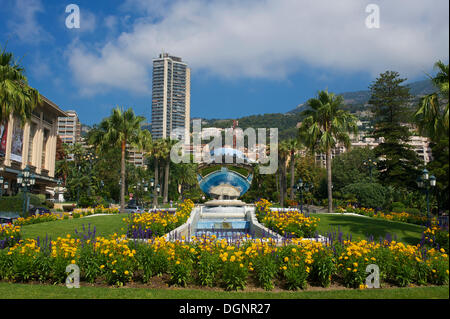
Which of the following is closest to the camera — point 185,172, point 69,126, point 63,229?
point 63,229

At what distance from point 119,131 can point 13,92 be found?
17.3m

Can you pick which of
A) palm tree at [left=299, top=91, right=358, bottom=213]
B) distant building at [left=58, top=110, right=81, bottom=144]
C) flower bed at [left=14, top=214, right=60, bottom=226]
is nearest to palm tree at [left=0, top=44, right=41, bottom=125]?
flower bed at [left=14, top=214, right=60, bottom=226]

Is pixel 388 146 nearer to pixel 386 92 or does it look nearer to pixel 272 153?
pixel 386 92

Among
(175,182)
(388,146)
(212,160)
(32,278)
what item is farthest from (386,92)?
(32,278)

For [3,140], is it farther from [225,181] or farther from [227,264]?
[227,264]

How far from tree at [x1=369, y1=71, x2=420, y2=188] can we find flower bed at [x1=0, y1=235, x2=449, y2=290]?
3318 centimetres

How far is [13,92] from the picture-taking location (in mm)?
13711

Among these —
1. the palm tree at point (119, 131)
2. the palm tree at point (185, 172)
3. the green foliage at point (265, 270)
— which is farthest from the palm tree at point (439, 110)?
the palm tree at point (185, 172)

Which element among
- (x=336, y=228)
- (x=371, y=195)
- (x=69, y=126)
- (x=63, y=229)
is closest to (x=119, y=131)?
(x=63, y=229)

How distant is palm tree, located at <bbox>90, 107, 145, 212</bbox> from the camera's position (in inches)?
1204

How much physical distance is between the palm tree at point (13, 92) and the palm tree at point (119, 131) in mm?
15220

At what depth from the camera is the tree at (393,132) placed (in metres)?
38.2

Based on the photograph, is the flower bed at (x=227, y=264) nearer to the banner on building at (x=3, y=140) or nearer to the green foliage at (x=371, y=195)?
the green foliage at (x=371, y=195)

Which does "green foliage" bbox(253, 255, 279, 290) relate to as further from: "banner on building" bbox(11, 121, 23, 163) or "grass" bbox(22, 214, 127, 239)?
"banner on building" bbox(11, 121, 23, 163)
